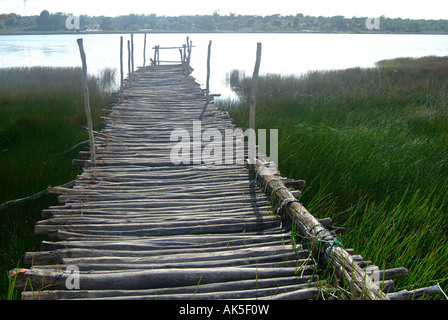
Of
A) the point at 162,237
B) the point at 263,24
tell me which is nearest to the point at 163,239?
the point at 162,237

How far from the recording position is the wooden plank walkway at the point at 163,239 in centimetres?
237

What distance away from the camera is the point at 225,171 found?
4.55 metres

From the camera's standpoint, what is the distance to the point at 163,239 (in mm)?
2975

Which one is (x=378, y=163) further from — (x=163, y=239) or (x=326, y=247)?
(x=163, y=239)

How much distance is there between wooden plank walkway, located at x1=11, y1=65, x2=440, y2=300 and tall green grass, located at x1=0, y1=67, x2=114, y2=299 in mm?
645

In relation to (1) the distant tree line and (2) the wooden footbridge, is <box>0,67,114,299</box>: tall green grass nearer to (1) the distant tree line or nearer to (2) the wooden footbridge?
(2) the wooden footbridge

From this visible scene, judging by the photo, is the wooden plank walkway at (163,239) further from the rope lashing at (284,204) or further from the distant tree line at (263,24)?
the distant tree line at (263,24)

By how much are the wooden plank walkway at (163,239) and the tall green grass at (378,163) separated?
2.33ft

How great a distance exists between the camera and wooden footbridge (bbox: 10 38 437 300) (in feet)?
7.68

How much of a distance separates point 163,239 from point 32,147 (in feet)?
13.8

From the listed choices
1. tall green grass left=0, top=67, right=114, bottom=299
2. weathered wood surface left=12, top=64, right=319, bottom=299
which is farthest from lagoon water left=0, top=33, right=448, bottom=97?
weathered wood surface left=12, top=64, right=319, bottom=299

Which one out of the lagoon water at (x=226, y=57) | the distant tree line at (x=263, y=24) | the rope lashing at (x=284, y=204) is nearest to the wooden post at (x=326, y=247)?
the rope lashing at (x=284, y=204)

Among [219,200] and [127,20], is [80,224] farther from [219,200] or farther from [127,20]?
[127,20]

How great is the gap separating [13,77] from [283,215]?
13090 mm
